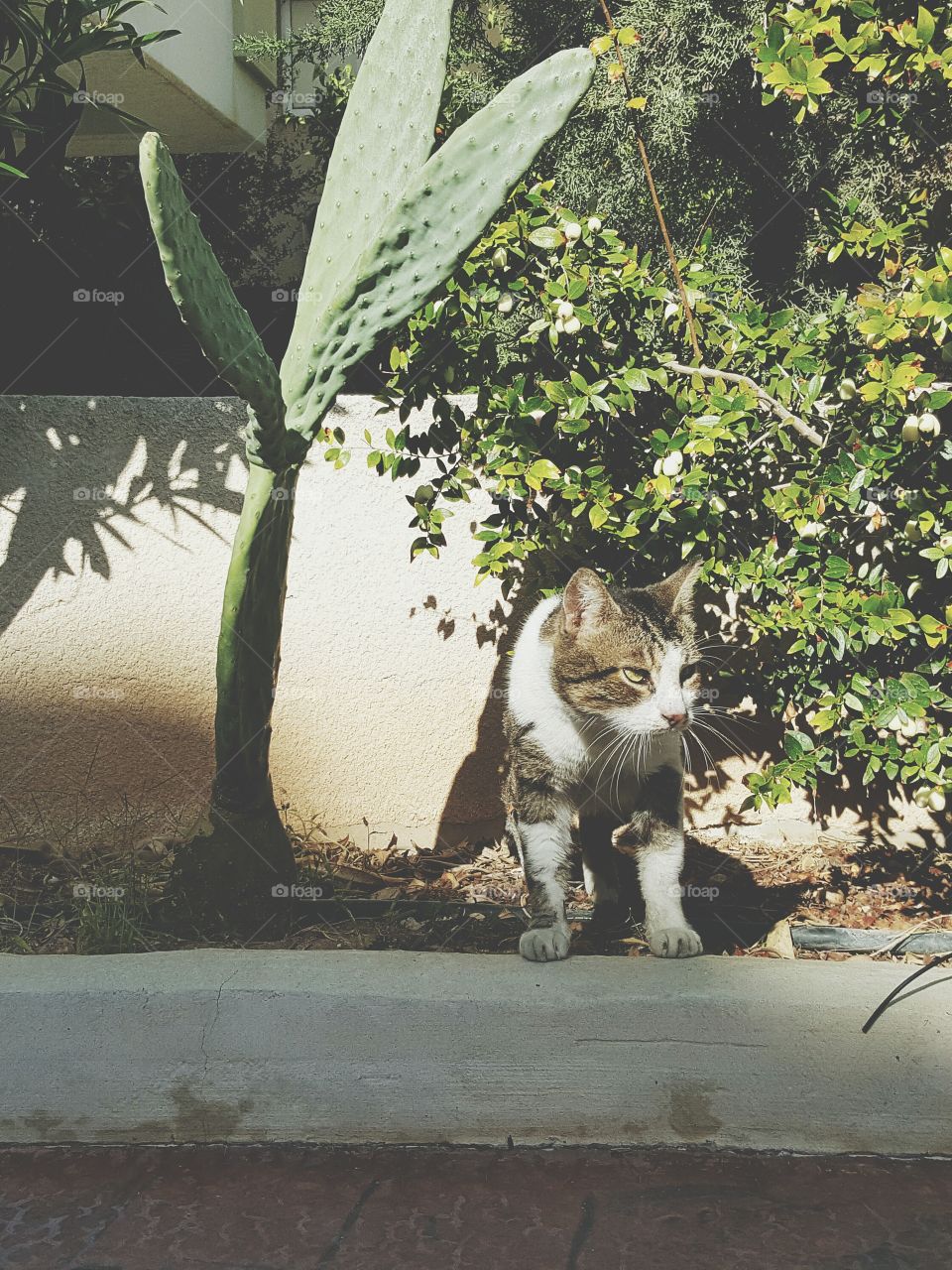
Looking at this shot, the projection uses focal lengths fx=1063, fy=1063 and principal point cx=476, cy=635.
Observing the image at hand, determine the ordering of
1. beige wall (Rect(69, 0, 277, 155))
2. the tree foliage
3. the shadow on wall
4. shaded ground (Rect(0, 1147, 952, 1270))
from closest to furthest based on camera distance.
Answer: shaded ground (Rect(0, 1147, 952, 1270)), the tree foliage, the shadow on wall, beige wall (Rect(69, 0, 277, 155))

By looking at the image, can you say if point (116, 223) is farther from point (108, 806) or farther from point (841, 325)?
point (841, 325)

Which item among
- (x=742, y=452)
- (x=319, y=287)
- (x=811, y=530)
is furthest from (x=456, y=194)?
(x=811, y=530)

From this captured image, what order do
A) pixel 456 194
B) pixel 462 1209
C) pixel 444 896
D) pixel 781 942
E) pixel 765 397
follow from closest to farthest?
pixel 462 1209, pixel 456 194, pixel 781 942, pixel 765 397, pixel 444 896

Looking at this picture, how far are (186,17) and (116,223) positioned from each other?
5.26ft

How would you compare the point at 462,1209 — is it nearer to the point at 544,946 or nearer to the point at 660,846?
the point at 544,946

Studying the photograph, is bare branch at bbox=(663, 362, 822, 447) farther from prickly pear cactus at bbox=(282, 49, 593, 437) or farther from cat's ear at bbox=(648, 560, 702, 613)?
prickly pear cactus at bbox=(282, 49, 593, 437)

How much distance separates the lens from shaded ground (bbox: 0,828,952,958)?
2.72 meters

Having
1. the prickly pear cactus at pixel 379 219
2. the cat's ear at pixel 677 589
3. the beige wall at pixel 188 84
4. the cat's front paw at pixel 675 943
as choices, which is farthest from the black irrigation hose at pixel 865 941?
the beige wall at pixel 188 84

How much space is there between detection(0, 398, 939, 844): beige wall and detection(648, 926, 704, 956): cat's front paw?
1.10m

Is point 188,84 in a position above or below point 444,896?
above

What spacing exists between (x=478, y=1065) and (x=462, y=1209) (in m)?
0.29

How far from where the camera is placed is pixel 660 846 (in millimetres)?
2615

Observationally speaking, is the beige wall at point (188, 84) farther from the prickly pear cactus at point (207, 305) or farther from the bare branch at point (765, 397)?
the bare branch at point (765, 397)

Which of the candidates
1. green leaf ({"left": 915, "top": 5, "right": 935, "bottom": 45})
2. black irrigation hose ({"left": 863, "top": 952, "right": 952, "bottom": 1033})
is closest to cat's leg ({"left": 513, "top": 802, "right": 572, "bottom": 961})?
black irrigation hose ({"left": 863, "top": 952, "right": 952, "bottom": 1033})
